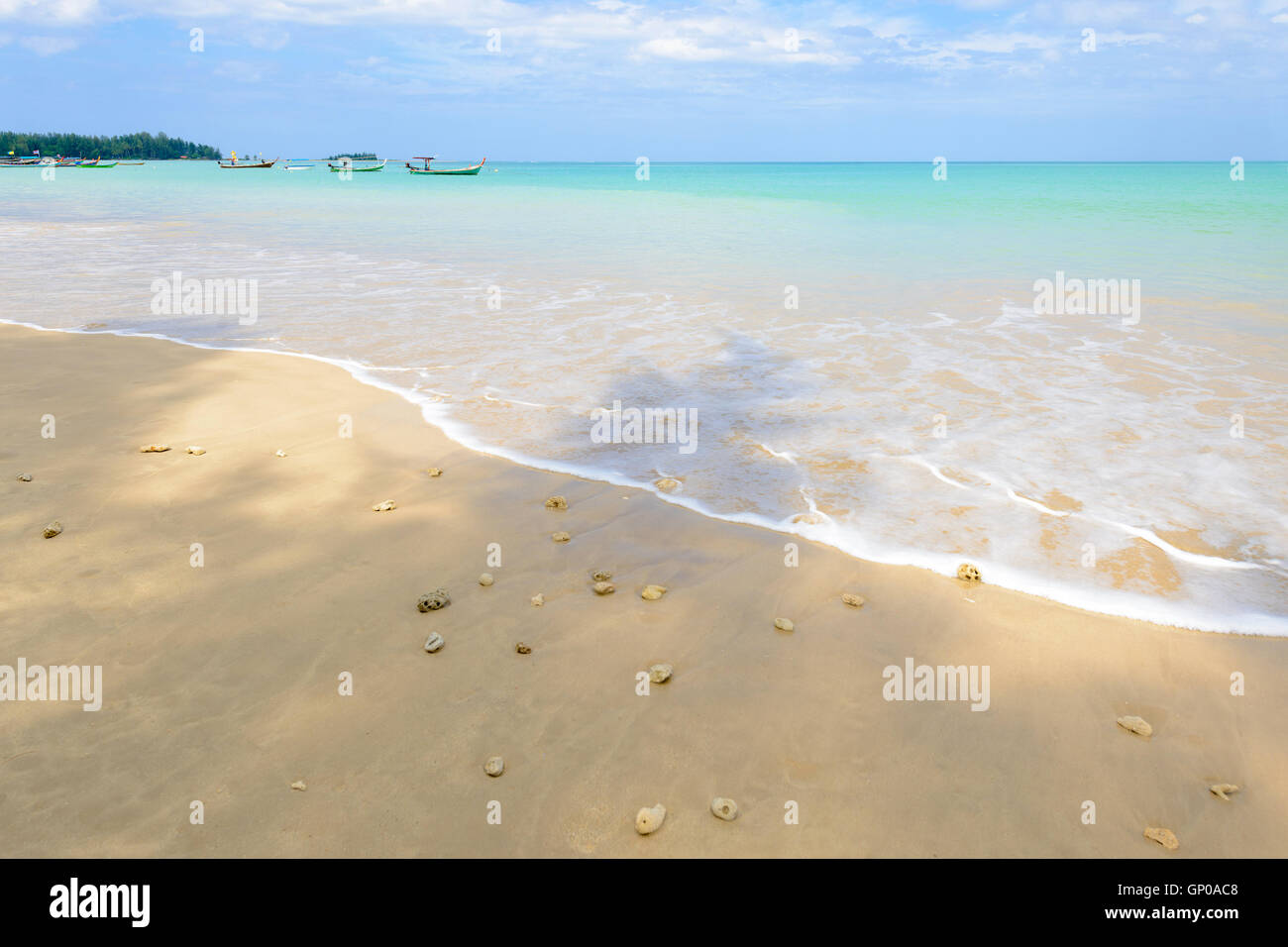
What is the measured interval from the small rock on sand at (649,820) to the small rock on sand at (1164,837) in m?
1.84

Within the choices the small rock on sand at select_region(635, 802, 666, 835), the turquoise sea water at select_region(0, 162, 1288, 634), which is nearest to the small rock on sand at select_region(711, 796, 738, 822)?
the small rock on sand at select_region(635, 802, 666, 835)

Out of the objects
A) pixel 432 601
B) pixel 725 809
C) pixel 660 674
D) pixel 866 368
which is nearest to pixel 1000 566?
pixel 660 674

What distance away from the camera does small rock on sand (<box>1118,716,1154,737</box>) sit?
3309 millimetres

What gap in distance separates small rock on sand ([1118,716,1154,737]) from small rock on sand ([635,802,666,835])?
214 cm

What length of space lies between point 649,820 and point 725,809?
30cm

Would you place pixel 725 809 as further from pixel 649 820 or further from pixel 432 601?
pixel 432 601

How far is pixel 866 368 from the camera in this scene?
9.32m

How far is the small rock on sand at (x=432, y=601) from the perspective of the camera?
413 centimetres

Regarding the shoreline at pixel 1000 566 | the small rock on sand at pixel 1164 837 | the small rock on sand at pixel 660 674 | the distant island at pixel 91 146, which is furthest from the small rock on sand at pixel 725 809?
the distant island at pixel 91 146

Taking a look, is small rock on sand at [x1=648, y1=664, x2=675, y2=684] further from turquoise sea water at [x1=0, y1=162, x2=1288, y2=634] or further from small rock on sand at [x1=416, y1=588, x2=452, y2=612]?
turquoise sea water at [x1=0, y1=162, x2=1288, y2=634]

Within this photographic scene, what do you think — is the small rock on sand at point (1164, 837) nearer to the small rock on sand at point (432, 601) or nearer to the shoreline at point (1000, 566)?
the shoreline at point (1000, 566)

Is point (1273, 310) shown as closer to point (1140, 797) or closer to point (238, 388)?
point (1140, 797)

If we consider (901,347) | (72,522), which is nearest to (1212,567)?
(901,347)
